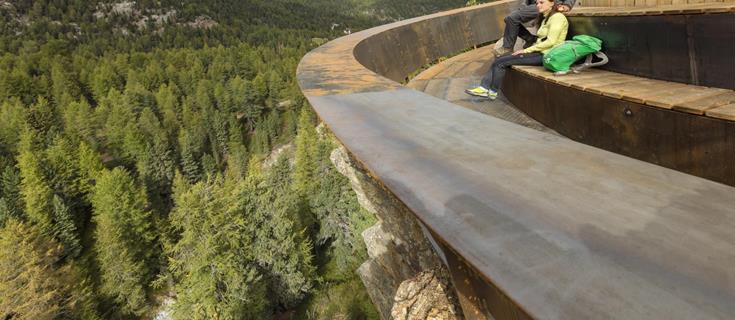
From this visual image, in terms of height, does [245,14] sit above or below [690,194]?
above

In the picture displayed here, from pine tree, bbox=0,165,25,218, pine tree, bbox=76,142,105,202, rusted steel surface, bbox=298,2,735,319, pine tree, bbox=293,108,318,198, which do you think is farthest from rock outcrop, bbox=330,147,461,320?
pine tree, bbox=0,165,25,218

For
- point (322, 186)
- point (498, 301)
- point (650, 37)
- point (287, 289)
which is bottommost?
point (287, 289)

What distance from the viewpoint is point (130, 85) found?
91312mm

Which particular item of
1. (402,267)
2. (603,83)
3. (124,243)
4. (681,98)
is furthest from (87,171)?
(681,98)

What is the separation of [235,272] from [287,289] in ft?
18.0

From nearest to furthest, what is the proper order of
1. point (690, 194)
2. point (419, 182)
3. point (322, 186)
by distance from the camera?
point (690, 194)
point (419, 182)
point (322, 186)

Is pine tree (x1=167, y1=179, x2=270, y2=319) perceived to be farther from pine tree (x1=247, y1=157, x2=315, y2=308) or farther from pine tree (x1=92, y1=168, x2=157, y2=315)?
pine tree (x1=92, y1=168, x2=157, y2=315)

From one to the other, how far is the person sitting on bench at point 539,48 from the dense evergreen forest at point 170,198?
21150 mm

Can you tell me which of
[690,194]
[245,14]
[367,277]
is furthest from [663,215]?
[245,14]

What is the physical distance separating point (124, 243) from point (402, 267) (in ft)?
131

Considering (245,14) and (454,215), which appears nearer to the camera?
(454,215)

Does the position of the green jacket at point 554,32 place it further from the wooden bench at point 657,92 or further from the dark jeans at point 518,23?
the dark jeans at point 518,23

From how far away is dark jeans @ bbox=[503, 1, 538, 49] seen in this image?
280 inches

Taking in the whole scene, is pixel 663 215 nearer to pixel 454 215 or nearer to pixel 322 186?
pixel 454 215
